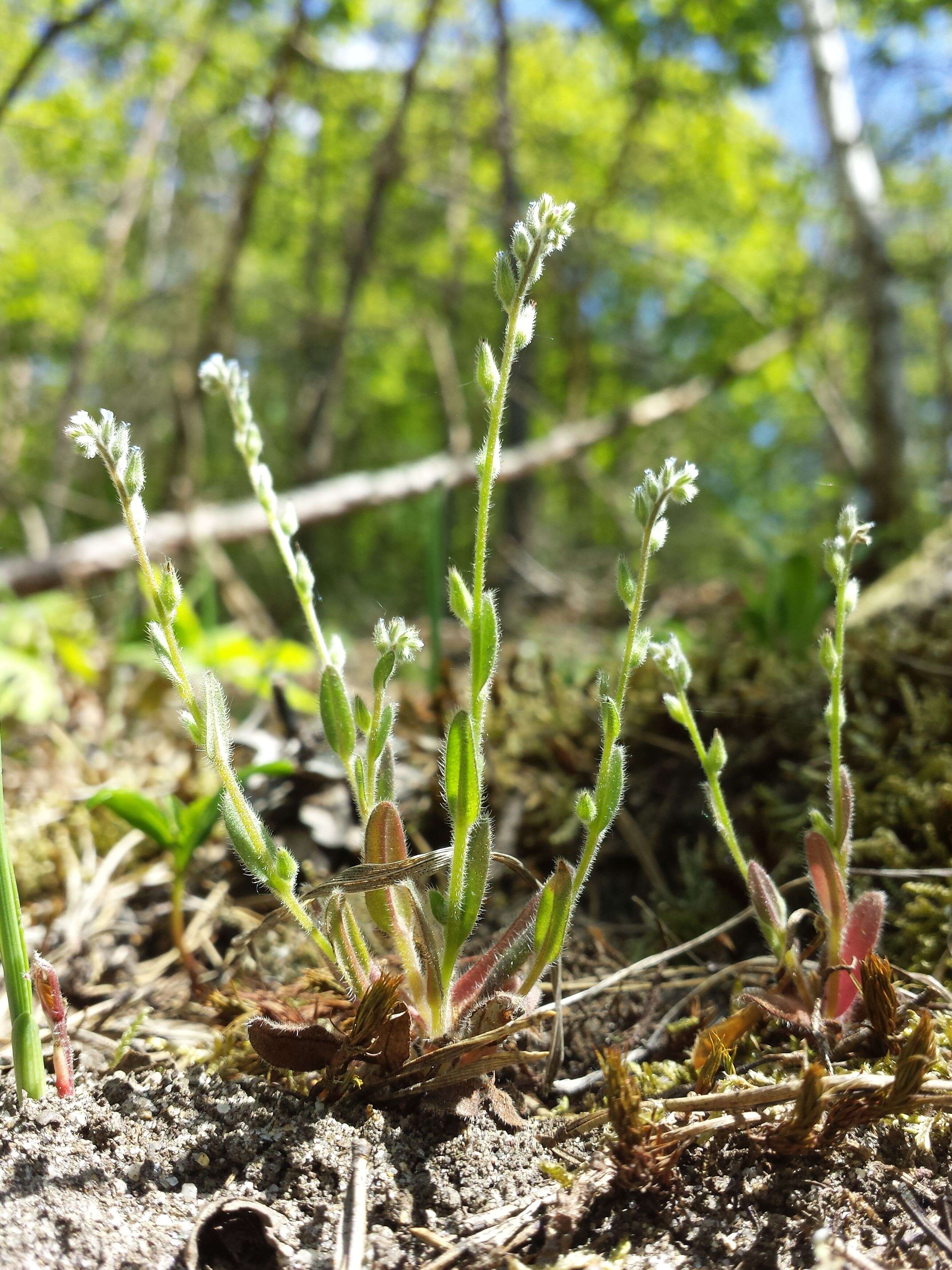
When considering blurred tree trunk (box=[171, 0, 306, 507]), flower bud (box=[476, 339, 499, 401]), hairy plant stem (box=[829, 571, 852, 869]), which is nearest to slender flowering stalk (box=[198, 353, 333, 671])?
flower bud (box=[476, 339, 499, 401])

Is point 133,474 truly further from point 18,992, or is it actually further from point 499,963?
point 499,963

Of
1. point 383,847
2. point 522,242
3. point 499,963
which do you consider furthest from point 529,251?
point 499,963

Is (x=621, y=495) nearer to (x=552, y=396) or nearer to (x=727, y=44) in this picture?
(x=727, y=44)

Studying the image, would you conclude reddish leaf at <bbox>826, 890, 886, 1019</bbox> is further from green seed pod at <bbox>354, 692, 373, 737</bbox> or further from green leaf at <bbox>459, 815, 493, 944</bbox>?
green seed pod at <bbox>354, 692, 373, 737</bbox>

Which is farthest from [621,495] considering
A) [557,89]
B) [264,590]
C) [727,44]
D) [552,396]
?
[557,89]

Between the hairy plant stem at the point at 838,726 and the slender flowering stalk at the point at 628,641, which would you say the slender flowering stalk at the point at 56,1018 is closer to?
the slender flowering stalk at the point at 628,641

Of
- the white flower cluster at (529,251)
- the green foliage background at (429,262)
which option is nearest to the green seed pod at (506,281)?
the white flower cluster at (529,251)
